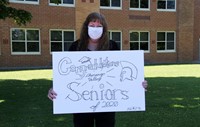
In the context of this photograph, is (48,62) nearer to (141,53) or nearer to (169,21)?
(169,21)

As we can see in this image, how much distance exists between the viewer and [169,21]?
31844 mm

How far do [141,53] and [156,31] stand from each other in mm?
27736

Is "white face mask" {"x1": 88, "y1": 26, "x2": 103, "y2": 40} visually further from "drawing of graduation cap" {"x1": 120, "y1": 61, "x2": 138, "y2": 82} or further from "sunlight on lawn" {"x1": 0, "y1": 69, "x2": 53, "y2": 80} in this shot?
"sunlight on lawn" {"x1": 0, "y1": 69, "x2": 53, "y2": 80}

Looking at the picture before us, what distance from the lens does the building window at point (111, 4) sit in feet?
95.2

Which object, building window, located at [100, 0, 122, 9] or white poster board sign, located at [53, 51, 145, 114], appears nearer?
white poster board sign, located at [53, 51, 145, 114]

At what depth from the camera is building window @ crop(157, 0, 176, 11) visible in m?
31.5

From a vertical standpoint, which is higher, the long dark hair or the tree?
the tree

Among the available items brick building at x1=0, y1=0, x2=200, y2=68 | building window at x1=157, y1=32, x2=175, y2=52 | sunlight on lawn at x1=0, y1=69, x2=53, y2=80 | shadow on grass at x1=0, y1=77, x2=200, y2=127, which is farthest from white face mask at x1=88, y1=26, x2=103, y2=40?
building window at x1=157, y1=32, x2=175, y2=52

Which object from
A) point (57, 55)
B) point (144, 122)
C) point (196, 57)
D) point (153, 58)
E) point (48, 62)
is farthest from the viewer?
point (196, 57)

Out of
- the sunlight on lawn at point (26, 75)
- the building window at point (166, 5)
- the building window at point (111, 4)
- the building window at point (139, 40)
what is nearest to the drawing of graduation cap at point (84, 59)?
the sunlight on lawn at point (26, 75)

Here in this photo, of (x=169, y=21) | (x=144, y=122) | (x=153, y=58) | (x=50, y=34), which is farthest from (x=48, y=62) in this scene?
(x=144, y=122)

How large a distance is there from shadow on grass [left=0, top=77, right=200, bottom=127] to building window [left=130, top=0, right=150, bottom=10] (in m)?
19.3

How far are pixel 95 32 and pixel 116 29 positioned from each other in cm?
2579

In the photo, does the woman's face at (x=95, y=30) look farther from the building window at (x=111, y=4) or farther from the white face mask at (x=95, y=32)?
the building window at (x=111, y=4)
